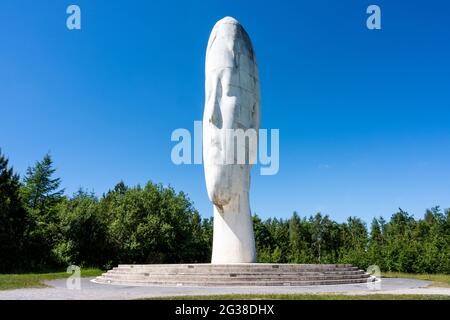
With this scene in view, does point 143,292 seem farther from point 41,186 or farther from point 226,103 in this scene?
point 41,186

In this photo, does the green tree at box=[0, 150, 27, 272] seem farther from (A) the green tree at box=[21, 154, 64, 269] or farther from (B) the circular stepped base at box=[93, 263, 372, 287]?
(B) the circular stepped base at box=[93, 263, 372, 287]

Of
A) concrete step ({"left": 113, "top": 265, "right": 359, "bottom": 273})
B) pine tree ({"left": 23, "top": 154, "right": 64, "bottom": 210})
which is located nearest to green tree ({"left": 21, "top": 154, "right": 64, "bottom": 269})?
pine tree ({"left": 23, "top": 154, "right": 64, "bottom": 210})

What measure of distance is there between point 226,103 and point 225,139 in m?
1.73

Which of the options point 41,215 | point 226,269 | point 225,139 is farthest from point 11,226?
point 226,269

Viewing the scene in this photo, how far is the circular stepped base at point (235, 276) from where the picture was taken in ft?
47.0

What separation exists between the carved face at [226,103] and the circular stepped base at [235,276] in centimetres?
480

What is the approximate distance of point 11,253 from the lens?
3002cm

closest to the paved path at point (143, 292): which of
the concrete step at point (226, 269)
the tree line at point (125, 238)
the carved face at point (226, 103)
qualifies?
the concrete step at point (226, 269)

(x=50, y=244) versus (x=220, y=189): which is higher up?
(x=220, y=189)

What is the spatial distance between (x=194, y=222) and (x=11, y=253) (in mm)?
16542

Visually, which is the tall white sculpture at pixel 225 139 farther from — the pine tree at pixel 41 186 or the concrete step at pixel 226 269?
the pine tree at pixel 41 186
